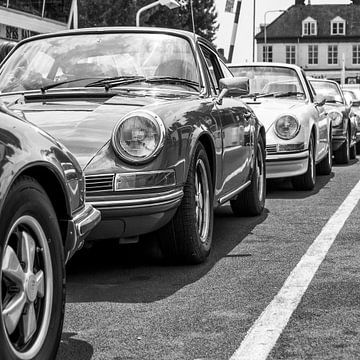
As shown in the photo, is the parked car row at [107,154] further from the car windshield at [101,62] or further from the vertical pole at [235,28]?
the vertical pole at [235,28]

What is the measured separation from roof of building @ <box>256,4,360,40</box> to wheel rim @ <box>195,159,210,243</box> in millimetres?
101373

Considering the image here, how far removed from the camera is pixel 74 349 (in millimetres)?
4109

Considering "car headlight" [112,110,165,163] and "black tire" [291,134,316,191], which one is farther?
"black tire" [291,134,316,191]

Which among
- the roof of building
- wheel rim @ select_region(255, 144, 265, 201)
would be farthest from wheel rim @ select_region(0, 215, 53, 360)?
the roof of building

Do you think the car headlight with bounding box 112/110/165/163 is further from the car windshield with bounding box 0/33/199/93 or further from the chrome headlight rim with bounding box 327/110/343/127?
the chrome headlight rim with bounding box 327/110/343/127

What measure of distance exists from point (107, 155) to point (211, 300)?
1018mm

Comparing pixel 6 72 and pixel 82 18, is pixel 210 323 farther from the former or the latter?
pixel 82 18

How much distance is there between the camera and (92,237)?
213 inches

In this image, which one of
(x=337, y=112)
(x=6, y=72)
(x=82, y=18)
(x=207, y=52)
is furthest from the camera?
(x=82, y=18)

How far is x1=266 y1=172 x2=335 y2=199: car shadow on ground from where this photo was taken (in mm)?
10289

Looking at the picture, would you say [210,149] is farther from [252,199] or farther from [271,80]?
[271,80]

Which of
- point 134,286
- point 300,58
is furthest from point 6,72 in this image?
point 300,58

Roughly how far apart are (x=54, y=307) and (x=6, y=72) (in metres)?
3.51

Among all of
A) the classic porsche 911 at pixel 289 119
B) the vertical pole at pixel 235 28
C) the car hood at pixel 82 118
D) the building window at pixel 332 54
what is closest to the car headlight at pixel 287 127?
the classic porsche 911 at pixel 289 119
